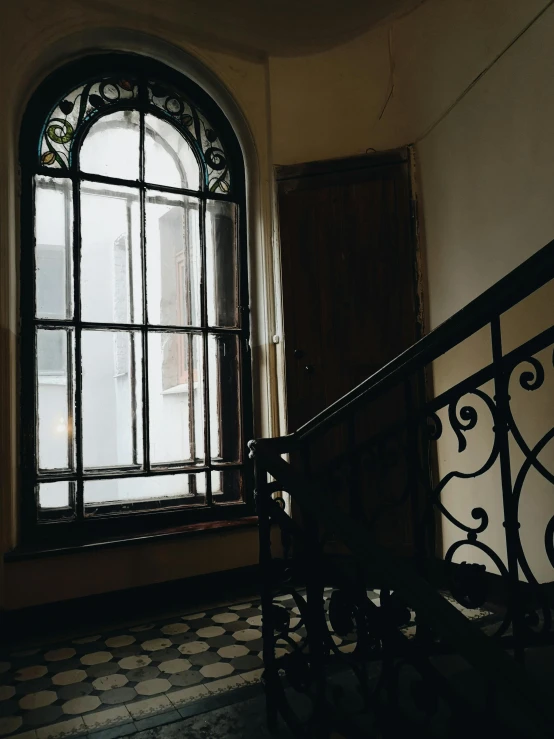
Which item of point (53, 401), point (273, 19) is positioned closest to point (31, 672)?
point (53, 401)

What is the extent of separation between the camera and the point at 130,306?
347cm

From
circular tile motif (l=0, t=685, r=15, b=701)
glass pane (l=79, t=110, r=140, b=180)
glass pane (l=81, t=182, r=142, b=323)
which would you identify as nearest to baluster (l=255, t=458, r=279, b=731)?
circular tile motif (l=0, t=685, r=15, b=701)

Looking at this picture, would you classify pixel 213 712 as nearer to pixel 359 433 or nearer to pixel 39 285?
pixel 359 433

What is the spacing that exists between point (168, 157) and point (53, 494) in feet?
6.90

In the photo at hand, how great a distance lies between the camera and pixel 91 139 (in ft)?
11.3

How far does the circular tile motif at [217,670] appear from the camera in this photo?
230 centimetres

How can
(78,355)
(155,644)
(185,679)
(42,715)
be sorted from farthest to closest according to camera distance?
(78,355) < (155,644) < (185,679) < (42,715)

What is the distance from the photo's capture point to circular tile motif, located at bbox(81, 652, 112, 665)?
8.11 ft

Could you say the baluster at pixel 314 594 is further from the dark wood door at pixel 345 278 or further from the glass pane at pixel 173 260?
the glass pane at pixel 173 260

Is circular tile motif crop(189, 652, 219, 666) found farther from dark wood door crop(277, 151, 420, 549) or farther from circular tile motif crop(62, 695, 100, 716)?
dark wood door crop(277, 151, 420, 549)

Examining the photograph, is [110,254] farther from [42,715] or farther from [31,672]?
[42,715]

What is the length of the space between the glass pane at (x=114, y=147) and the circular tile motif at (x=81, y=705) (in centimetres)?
268

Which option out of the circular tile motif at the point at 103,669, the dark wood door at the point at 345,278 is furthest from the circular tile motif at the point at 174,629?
the dark wood door at the point at 345,278

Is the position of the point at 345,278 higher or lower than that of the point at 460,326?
higher
